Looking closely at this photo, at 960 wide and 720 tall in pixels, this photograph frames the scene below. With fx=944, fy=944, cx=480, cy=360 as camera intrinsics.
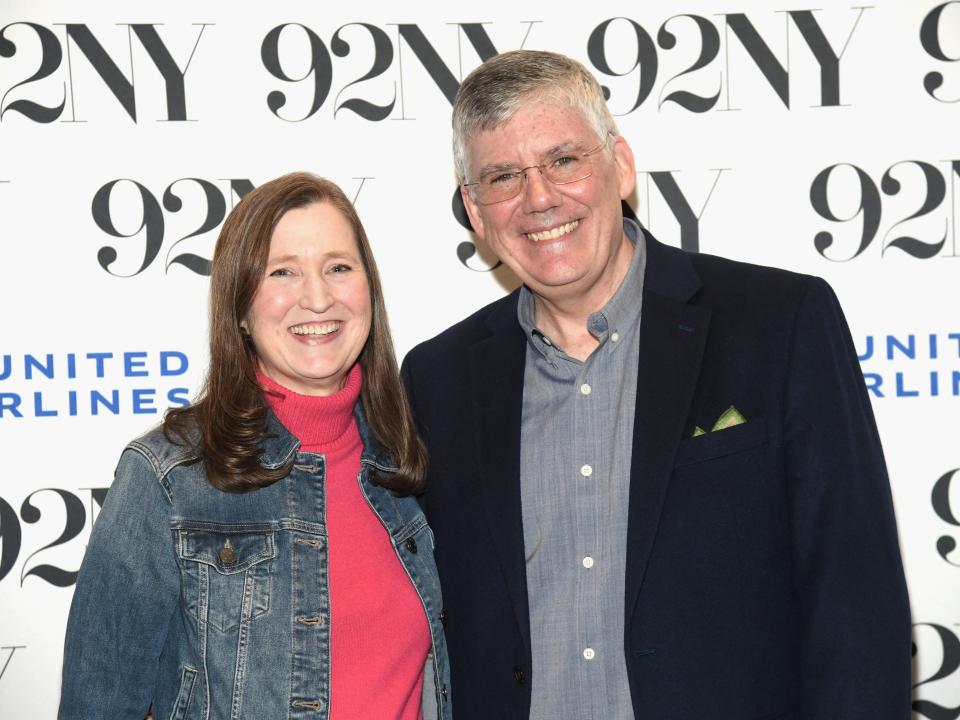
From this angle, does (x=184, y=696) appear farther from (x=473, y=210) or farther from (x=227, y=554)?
(x=473, y=210)

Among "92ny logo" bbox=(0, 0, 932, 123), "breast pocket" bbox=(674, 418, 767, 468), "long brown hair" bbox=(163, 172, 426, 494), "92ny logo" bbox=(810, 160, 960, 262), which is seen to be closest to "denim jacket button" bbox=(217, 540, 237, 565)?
"long brown hair" bbox=(163, 172, 426, 494)

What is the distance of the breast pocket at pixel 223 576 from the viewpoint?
5.90 ft

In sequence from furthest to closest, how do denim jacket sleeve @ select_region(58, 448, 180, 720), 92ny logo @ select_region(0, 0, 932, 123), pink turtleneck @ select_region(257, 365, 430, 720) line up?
92ny logo @ select_region(0, 0, 932, 123) < pink turtleneck @ select_region(257, 365, 430, 720) < denim jacket sleeve @ select_region(58, 448, 180, 720)

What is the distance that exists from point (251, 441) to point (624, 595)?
796 mm

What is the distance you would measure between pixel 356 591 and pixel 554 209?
890 mm

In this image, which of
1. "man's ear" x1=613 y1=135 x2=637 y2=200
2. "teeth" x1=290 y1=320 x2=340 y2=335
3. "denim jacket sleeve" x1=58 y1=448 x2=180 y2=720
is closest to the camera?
"denim jacket sleeve" x1=58 y1=448 x2=180 y2=720

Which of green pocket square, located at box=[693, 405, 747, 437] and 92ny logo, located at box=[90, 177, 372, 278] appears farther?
92ny logo, located at box=[90, 177, 372, 278]

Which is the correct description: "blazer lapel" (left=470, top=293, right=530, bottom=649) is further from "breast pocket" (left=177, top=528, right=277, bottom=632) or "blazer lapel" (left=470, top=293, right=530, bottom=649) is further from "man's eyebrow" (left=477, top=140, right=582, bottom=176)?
"breast pocket" (left=177, top=528, right=277, bottom=632)

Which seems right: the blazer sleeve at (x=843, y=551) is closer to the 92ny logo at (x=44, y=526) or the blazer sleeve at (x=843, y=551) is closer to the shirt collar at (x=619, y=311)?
the shirt collar at (x=619, y=311)

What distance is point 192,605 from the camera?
180cm

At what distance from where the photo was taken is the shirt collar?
6.59 feet

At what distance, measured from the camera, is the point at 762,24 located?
8.81 ft

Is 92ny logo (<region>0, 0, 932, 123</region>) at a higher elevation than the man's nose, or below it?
higher

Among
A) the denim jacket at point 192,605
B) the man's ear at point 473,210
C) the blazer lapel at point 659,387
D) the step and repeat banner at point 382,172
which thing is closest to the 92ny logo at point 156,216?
the step and repeat banner at point 382,172
